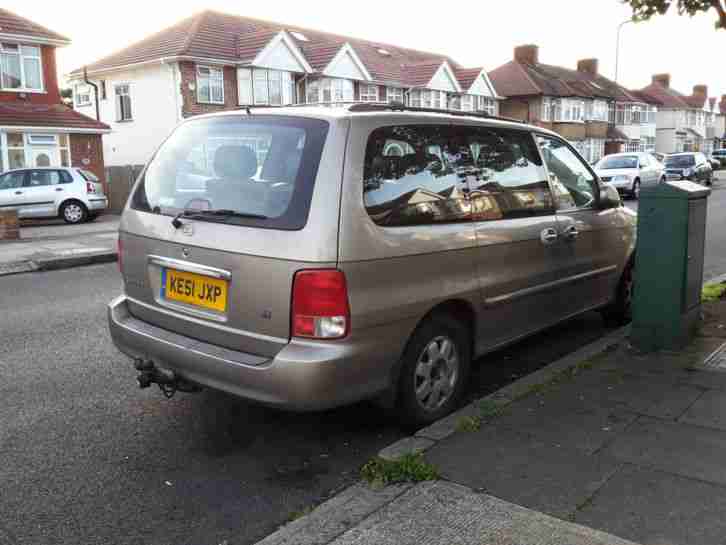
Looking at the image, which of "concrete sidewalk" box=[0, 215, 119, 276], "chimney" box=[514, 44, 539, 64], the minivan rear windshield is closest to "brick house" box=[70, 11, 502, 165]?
"concrete sidewalk" box=[0, 215, 119, 276]

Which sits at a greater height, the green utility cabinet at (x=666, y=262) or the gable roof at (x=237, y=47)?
the gable roof at (x=237, y=47)

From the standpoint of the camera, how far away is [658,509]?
3.10 meters

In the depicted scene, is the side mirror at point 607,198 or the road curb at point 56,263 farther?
the road curb at point 56,263

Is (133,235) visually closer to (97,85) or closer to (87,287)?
(87,287)

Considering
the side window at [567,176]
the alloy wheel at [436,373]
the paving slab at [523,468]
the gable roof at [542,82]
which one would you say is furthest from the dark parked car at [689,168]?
the paving slab at [523,468]

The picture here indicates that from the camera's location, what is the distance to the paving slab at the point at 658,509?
2.90 meters

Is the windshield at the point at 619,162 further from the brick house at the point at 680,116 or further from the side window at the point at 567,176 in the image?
the brick house at the point at 680,116

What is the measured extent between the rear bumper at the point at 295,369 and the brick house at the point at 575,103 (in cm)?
4963

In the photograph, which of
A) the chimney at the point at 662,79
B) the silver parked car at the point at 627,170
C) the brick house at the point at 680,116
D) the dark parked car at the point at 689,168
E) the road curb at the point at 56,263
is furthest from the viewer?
the chimney at the point at 662,79

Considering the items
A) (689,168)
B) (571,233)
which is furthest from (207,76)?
(571,233)

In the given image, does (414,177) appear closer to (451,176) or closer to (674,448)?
(451,176)

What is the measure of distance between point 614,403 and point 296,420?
6.53 ft

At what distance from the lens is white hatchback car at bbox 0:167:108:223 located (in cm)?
1898

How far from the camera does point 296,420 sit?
440 centimetres
